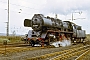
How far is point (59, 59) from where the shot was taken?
12.2 meters

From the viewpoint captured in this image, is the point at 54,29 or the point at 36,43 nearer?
the point at 36,43

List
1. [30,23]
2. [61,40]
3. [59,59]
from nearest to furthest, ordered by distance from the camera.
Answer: [59,59], [30,23], [61,40]

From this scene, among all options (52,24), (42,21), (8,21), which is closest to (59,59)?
(42,21)

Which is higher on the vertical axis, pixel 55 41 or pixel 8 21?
pixel 8 21

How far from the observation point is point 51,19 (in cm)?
2567

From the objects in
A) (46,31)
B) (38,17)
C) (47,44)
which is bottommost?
(47,44)

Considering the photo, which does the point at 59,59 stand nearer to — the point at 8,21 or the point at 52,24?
the point at 52,24

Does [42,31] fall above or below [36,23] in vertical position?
below

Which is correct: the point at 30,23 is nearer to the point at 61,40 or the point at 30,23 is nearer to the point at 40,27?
the point at 40,27

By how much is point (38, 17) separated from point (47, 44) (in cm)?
338

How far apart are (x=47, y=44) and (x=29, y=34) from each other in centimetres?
248

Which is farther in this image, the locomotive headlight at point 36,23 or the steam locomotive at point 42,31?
the locomotive headlight at point 36,23

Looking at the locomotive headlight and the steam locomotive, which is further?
the locomotive headlight

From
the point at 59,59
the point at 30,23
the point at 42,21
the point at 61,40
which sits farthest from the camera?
the point at 61,40
